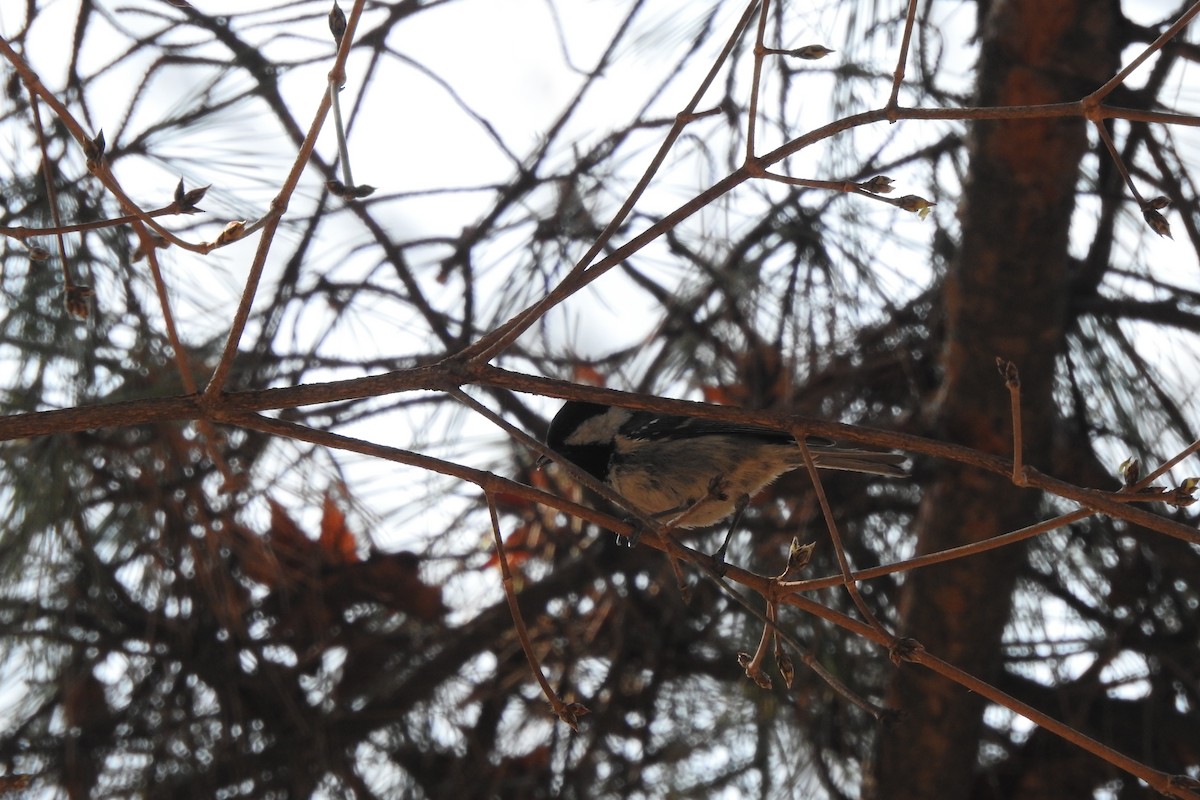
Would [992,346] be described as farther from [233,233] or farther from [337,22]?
[233,233]

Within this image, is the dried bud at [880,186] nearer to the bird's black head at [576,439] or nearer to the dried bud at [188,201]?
the dried bud at [188,201]

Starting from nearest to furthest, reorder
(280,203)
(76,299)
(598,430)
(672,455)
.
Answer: (280,203)
(76,299)
(672,455)
(598,430)

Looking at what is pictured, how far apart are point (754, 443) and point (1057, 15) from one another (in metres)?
1.12

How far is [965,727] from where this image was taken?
2932 mm

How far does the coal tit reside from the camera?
8.64 feet

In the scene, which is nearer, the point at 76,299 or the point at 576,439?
the point at 76,299

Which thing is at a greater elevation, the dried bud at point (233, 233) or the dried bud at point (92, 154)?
the dried bud at point (92, 154)

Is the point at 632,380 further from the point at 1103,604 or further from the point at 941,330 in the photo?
the point at 1103,604

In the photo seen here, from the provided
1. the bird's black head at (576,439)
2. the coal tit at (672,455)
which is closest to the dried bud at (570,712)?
the coal tit at (672,455)

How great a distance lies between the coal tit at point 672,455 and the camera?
2635 mm

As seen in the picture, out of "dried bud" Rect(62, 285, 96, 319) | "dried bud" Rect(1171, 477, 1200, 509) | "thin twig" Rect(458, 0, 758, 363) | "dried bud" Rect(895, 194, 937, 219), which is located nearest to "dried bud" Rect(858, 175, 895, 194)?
"dried bud" Rect(895, 194, 937, 219)

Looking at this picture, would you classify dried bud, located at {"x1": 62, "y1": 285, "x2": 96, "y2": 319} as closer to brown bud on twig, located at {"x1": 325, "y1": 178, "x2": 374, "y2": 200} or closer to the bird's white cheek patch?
brown bud on twig, located at {"x1": 325, "y1": 178, "x2": 374, "y2": 200}

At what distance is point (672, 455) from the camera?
106 inches

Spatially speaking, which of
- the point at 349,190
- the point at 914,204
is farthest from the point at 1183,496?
the point at 349,190
